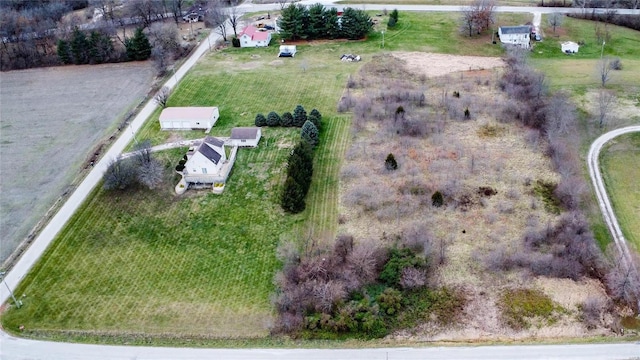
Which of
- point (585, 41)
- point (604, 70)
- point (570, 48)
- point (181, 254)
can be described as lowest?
point (181, 254)

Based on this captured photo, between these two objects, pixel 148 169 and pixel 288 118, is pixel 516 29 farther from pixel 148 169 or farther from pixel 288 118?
pixel 148 169

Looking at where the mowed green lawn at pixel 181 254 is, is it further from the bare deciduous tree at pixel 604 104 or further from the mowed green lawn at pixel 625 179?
the bare deciduous tree at pixel 604 104

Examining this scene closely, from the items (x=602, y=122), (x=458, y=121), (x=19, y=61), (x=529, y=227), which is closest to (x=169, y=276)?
(x=529, y=227)

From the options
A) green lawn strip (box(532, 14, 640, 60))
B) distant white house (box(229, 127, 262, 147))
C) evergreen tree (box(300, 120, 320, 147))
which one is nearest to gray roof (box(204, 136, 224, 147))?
distant white house (box(229, 127, 262, 147))

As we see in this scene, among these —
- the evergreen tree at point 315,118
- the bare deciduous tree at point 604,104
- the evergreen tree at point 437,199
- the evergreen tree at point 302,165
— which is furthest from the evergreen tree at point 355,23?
the evergreen tree at point 437,199

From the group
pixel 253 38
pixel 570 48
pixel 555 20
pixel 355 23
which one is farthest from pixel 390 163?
pixel 555 20

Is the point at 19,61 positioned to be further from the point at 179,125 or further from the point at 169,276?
the point at 169,276

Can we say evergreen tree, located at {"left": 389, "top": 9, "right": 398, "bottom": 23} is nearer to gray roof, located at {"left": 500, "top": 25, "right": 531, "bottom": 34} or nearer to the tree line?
gray roof, located at {"left": 500, "top": 25, "right": 531, "bottom": 34}
